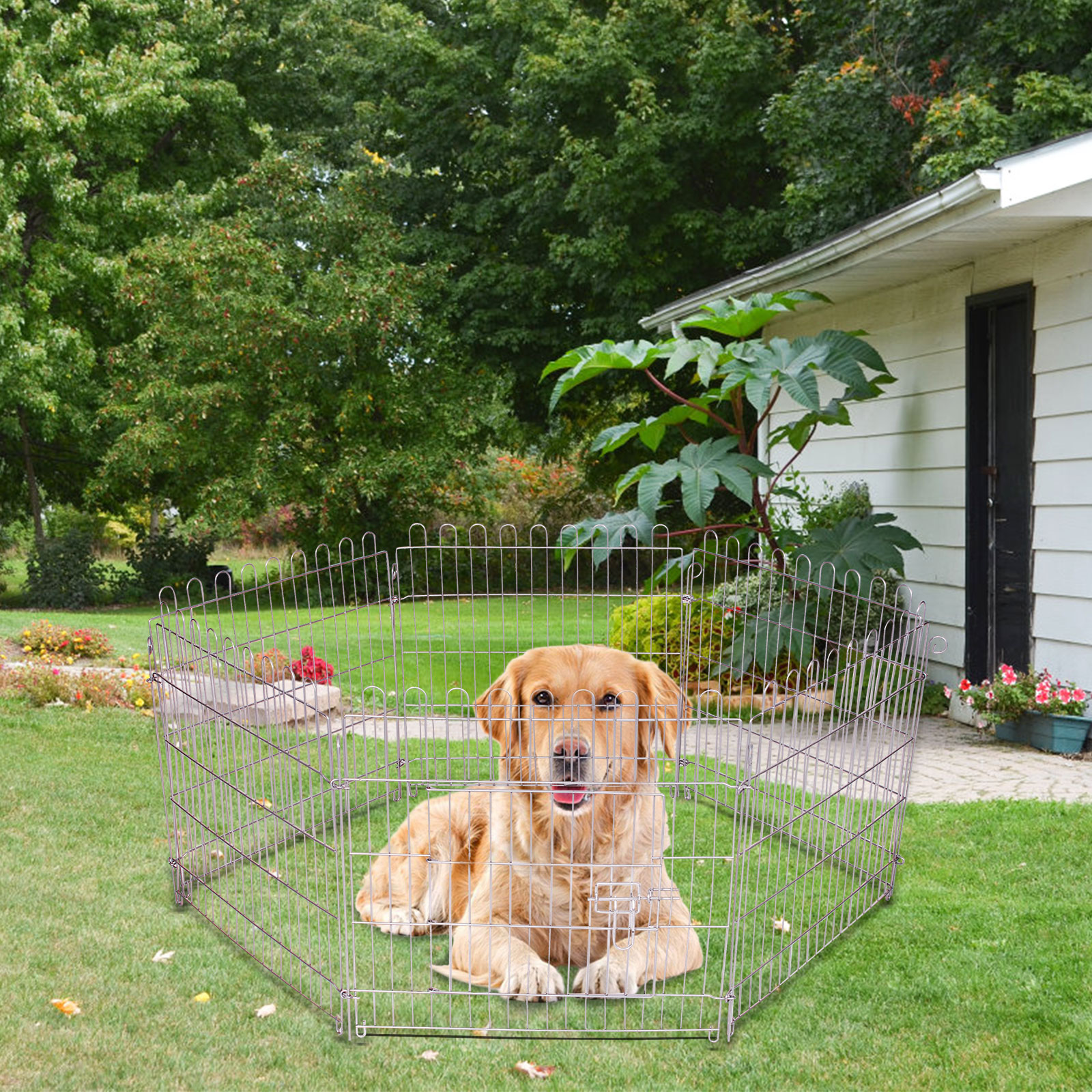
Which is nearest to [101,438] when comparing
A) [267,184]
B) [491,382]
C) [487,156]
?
[267,184]

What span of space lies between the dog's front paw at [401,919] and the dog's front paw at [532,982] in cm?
73

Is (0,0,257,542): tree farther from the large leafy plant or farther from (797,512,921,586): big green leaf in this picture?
(797,512,921,586): big green leaf

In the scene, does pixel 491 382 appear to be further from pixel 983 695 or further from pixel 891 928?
pixel 891 928

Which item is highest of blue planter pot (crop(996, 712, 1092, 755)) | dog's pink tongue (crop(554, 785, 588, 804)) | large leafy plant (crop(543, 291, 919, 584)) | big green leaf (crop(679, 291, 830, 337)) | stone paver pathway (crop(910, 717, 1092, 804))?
big green leaf (crop(679, 291, 830, 337))

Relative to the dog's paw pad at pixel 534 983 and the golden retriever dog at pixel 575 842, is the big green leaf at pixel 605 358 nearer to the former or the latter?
the golden retriever dog at pixel 575 842

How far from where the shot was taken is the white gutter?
21.2 feet

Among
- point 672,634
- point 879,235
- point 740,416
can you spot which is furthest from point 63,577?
point 879,235

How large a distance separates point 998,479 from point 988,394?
59 centimetres

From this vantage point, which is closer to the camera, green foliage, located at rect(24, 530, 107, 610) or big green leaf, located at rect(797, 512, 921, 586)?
big green leaf, located at rect(797, 512, 921, 586)

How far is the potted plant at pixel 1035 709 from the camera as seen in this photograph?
700 cm

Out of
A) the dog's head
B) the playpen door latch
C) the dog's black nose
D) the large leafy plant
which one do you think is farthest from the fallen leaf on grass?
the large leafy plant

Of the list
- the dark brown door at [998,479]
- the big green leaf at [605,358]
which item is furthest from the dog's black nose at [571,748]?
the dark brown door at [998,479]

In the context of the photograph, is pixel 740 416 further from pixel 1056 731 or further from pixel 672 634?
pixel 1056 731

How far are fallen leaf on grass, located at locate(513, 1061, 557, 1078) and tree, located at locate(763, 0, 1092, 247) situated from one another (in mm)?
9835
